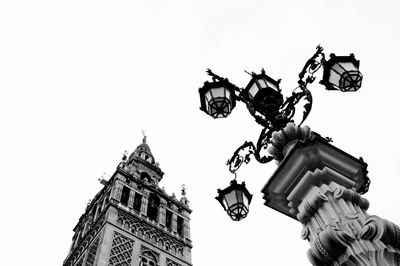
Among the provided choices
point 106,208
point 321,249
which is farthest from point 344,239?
point 106,208

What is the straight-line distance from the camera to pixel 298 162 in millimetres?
4719

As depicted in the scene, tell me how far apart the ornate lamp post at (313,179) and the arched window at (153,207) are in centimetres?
2872

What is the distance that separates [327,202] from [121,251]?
82.1ft

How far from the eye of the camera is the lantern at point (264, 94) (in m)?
5.87

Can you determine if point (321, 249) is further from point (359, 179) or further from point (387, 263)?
point (359, 179)

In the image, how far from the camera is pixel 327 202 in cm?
425

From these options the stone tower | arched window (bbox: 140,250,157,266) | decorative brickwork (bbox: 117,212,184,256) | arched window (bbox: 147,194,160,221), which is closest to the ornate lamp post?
the stone tower

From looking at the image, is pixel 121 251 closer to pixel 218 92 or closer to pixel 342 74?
pixel 218 92

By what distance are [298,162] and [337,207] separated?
2.37ft

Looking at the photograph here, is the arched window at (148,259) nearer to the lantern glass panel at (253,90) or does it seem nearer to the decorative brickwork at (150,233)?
the decorative brickwork at (150,233)

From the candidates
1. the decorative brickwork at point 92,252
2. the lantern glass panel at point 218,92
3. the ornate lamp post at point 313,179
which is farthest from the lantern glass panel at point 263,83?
the decorative brickwork at point 92,252

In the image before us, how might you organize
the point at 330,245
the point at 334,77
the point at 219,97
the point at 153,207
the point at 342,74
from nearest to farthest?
the point at 330,245 < the point at 342,74 < the point at 334,77 < the point at 219,97 < the point at 153,207

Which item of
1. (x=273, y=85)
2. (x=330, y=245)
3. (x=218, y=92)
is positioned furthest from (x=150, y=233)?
(x=330, y=245)

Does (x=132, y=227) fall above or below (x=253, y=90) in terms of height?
above
